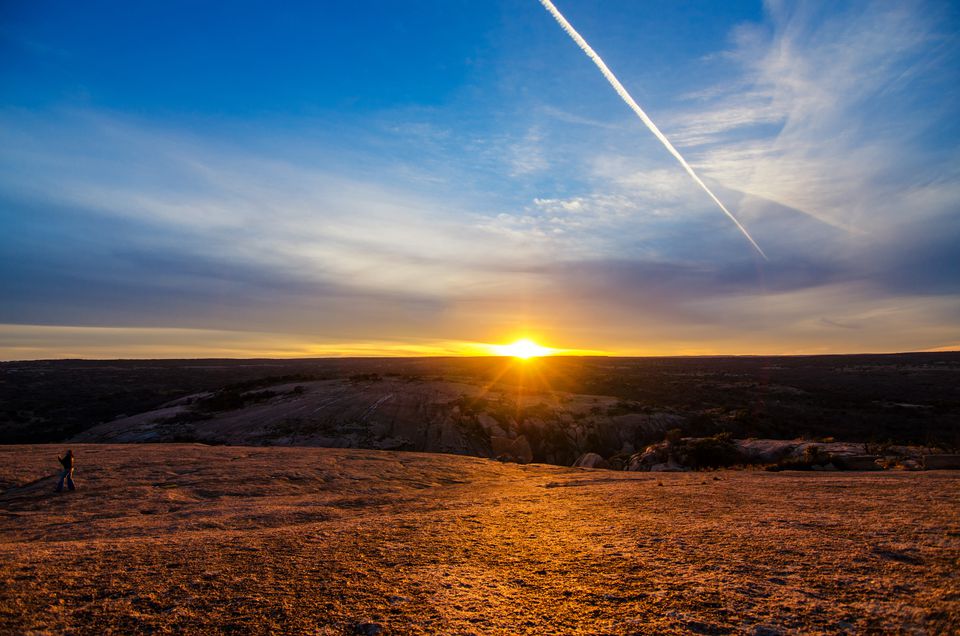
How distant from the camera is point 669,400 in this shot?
1822 inches

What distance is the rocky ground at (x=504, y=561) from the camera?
5.11 metres

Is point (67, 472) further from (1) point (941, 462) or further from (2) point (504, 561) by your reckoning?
(1) point (941, 462)

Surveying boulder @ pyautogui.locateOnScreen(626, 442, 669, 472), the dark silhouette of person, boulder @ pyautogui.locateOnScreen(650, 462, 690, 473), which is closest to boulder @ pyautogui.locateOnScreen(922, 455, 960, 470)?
boulder @ pyautogui.locateOnScreen(650, 462, 690, 473)

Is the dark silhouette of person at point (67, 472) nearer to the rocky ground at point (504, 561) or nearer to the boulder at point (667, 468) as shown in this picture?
the rocky ground at point (504, 561)

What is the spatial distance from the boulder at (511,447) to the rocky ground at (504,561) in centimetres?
1591

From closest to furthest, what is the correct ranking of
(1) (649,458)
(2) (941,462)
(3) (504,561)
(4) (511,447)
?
(3) (504,561)
(2) (941,462)
(1) (649,458)
(4) (511,447)

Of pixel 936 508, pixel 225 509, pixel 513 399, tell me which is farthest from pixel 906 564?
pixel 513 399

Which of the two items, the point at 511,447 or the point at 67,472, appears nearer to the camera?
the point at 67,472

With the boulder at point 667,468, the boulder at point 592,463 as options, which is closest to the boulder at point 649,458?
the boulder at point 667,468

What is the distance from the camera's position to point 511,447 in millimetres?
30094

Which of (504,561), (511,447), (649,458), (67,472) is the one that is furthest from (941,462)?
(67,472)

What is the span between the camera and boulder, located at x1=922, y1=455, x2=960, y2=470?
1448cm

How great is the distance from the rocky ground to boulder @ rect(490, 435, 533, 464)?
52.2ft

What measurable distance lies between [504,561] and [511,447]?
23.3 metres
